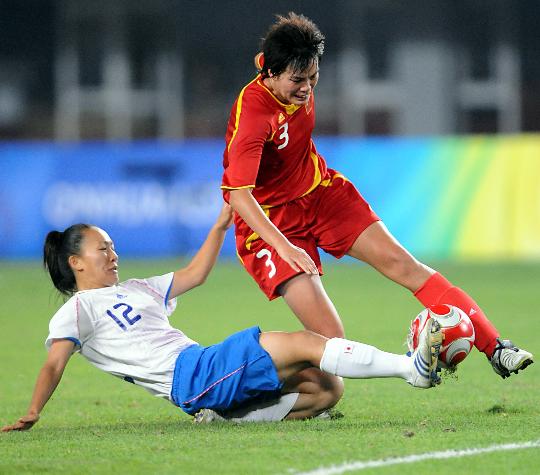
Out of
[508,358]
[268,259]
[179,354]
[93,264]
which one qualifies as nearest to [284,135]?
[268,259]

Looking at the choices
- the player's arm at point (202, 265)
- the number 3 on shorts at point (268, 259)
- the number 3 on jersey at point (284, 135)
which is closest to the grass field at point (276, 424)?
the player's arm at point (202, 265)

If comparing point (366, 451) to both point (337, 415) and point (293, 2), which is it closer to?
point (337, 415)

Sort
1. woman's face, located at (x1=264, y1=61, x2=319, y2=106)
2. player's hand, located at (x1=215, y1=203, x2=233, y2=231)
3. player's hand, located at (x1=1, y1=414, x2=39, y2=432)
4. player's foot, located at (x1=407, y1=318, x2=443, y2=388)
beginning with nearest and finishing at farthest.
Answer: player's foot, located at (x1=407, y1=318, x2=443, y2=388)
player's hand, located at (x1=1, y1=414, x2=39, y2=432)
woman's face, located at (x1=264, y1=61, x2=319, y2=106)
player's hand, located at (x1=215, y1=203, x2=233, y2=231)

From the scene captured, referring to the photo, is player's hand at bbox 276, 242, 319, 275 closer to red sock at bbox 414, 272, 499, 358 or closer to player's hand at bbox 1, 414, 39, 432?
red sock at bbox 414, 272, 499, 358

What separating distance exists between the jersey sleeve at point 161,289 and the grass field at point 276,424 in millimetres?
562

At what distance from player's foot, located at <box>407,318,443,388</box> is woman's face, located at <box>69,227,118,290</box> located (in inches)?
60.7

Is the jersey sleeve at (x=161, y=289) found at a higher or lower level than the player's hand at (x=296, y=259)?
lower

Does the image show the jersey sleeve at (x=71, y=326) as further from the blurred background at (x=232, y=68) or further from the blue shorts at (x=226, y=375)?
the blurred background at (x=232, y=68)

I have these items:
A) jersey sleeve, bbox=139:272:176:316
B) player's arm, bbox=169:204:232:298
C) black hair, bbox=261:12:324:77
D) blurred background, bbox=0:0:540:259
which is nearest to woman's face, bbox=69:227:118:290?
jersey sleeve, bbox=139:272:176:316

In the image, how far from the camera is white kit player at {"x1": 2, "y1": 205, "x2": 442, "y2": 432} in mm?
5195

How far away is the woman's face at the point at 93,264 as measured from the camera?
567cm

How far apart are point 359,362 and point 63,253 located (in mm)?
1548

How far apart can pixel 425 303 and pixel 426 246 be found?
1047 cm

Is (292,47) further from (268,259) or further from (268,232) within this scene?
(268,259)
